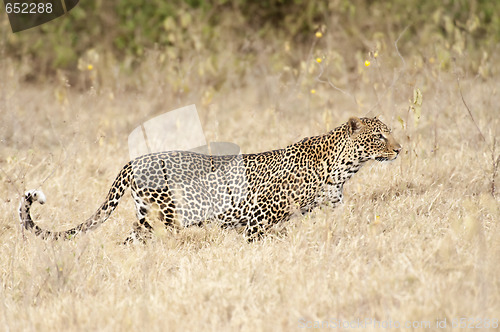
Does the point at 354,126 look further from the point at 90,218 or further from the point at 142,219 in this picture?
the point at 90,218

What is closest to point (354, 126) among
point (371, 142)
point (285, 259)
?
point (371, 142)

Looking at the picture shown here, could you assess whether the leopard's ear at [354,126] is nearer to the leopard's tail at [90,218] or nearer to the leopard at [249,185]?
the leopard at [249,185]

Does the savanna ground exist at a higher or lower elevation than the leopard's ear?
lower

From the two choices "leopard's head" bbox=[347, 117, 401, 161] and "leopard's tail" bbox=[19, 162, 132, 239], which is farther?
"leopard's head" bbox=[347, 117, 401, 161]

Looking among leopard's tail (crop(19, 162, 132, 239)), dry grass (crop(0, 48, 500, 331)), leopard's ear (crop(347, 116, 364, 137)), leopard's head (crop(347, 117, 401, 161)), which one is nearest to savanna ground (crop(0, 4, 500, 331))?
dry grass (crop(0, 48, 500, 331))

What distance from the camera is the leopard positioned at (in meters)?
5.46

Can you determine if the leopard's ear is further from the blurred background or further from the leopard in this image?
the blurred background

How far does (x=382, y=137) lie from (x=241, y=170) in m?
1.18

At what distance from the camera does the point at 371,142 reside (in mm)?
5500

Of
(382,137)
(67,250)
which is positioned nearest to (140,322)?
(67,250)

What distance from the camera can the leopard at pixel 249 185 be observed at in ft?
17.9

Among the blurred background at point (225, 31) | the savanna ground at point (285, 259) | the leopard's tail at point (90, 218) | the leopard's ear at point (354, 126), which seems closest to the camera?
the savanna ground at point (285, 259)

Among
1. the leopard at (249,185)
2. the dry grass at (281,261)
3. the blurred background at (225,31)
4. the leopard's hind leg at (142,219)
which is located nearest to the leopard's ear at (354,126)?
the leopard at (249,185)

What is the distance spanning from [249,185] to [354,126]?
3.19 ft
